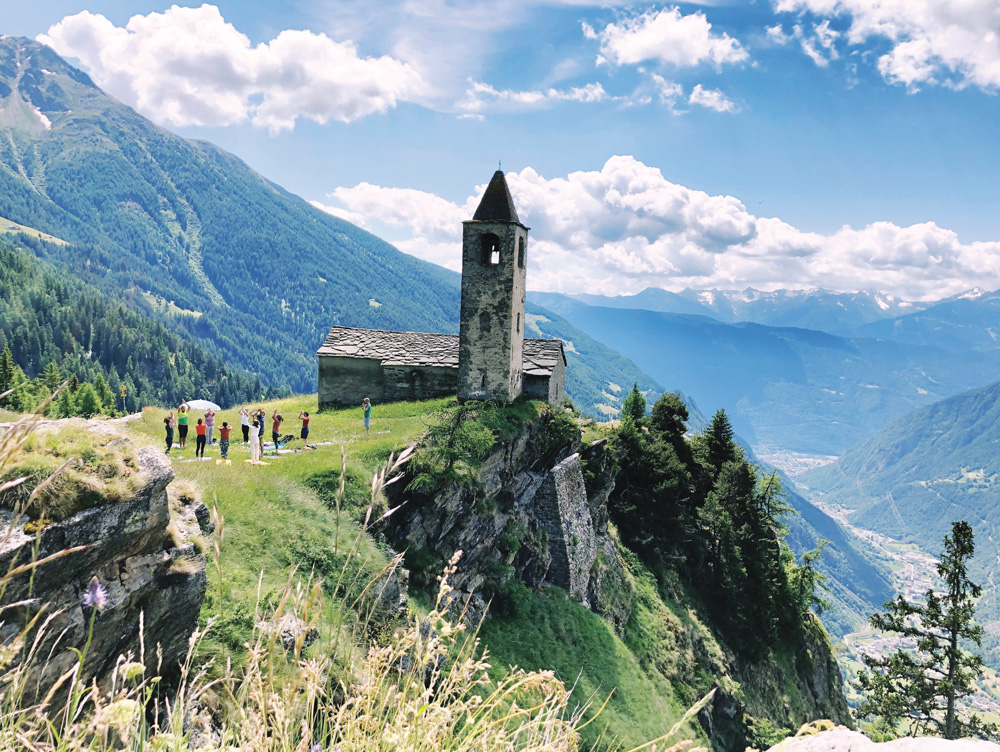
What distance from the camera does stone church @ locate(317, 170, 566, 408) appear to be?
29.7 meters

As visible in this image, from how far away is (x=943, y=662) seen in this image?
2823 centimetres

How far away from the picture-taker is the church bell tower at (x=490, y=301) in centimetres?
2958

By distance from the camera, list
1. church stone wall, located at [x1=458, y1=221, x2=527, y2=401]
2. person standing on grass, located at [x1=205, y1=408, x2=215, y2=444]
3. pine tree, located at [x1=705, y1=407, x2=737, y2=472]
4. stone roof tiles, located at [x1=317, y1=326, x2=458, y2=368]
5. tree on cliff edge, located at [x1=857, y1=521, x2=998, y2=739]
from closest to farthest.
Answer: person standing on grass, located at [x1=205, y1=408, x2=215, y2=444] → tree on cliff edge, located at [x1=857, y1=521, x2=998, y2=739] → church stone wall, located at [x1=458, y1=221, x2=527, y2=401] → stone roof tiles, located at [x1=317, y1=326, x2=458, y2=368] → pine tree, located at [x1=705, y1=407, x2=737, y2=472]

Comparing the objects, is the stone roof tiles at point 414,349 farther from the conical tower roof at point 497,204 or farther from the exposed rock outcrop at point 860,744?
the exposed rock outcrop at point 860,744

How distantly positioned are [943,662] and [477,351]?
27224 millimetres

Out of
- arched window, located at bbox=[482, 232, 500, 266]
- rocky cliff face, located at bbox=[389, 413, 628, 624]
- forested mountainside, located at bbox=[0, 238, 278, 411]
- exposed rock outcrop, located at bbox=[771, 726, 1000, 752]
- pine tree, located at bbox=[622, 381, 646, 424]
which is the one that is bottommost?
forested mountainside, located at bbox=[0, 238, 278, 411]

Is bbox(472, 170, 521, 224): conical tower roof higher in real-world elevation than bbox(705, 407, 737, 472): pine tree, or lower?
higher

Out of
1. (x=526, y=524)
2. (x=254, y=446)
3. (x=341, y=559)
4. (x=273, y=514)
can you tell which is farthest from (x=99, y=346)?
(x=341, y=559)

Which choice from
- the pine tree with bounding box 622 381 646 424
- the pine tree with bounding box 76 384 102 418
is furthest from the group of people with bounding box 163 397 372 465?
the pine tree with bounding box 76 384 102 418

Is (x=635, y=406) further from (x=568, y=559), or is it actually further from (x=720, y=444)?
(x=568, y=559)

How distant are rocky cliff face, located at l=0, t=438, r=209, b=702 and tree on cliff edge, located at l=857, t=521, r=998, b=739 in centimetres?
3027

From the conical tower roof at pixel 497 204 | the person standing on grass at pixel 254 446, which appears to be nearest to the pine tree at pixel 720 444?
the conical tower roof at pixel 497 204

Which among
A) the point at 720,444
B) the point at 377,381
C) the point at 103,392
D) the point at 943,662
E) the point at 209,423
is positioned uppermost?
the point at 377,381

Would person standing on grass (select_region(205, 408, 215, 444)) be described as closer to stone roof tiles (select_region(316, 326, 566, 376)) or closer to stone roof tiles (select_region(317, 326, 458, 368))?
stone roof tiles (select_region(317, 326, 458, 368))
